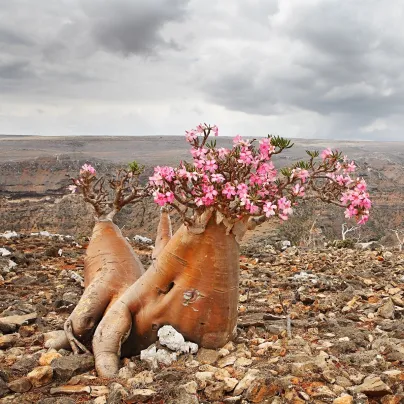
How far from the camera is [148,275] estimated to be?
5000mm

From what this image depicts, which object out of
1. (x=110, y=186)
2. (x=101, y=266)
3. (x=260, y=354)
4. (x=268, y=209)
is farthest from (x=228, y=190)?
A: (x=110, y=186)

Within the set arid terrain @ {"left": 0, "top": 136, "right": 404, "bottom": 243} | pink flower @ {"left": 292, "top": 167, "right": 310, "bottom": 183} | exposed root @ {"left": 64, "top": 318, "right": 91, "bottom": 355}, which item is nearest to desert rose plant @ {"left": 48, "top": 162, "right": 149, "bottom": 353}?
exposed root @ {"left": 64, "top": 318, "right": 91, "bottom": 355}

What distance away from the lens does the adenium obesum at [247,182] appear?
4059 millimetres

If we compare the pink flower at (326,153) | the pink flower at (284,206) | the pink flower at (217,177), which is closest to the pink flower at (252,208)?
the pink flower at (284,206)

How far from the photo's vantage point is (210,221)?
450cm

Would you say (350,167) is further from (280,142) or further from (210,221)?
(210,221)

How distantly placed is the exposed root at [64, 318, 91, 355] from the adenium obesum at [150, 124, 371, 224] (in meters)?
1.95

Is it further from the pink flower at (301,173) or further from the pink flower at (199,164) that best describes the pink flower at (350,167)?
the pink flower at (199,164)

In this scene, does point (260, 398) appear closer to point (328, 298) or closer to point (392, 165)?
point (328, 298)

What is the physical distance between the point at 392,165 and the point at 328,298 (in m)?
75.3

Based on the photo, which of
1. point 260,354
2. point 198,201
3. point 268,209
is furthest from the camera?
point 260,354

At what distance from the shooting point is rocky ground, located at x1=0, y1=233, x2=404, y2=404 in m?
3.68

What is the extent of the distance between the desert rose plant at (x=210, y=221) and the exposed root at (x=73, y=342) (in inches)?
13.1

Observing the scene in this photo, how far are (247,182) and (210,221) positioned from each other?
1.72 ft
